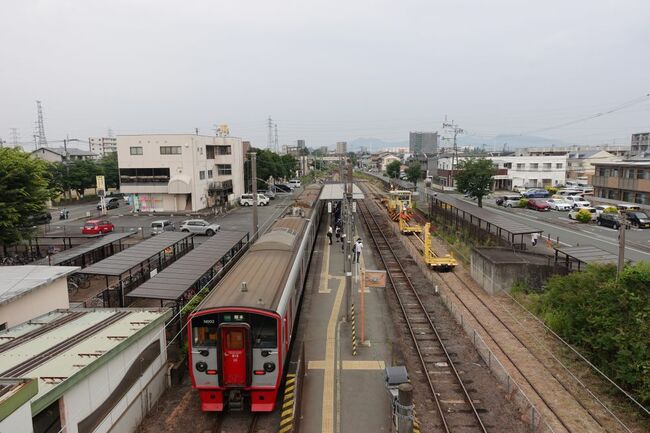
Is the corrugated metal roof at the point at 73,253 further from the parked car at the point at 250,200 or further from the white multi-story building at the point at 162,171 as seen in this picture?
the parked car at the point at 250,200

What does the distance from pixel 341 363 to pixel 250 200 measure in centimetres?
3755

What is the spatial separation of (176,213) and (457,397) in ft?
116

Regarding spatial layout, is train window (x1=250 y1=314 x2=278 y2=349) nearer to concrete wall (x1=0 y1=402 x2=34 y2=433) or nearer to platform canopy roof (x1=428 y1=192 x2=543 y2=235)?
concrete wall (x1=0 y1=402 x2=34 y2=433)

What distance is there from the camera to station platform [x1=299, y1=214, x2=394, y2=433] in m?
9.24

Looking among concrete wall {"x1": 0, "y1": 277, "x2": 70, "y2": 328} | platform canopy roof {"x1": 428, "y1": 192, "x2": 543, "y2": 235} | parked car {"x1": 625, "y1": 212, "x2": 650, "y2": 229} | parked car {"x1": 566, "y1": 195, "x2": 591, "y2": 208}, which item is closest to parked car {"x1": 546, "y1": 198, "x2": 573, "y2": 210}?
parked car {"x1": 566, "y1": 195, "x2": 591, "y2": 208}

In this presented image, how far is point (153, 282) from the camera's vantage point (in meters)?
12.7

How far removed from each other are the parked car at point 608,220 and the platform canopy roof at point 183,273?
26.5 m

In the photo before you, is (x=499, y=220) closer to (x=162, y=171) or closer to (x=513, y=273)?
(x=513, y=273)

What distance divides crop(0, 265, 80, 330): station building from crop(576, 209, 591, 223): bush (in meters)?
32.9

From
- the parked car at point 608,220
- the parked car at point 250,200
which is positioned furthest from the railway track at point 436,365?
the parked car at point 250,200

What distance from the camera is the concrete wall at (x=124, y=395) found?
7.41 metres

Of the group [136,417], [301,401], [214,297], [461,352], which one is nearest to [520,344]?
[461,352]

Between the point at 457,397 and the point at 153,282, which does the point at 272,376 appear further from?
the point at 153,282

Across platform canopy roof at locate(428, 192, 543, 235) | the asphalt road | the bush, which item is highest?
platform canopy roof at locate(428, 192, 543, 235)
